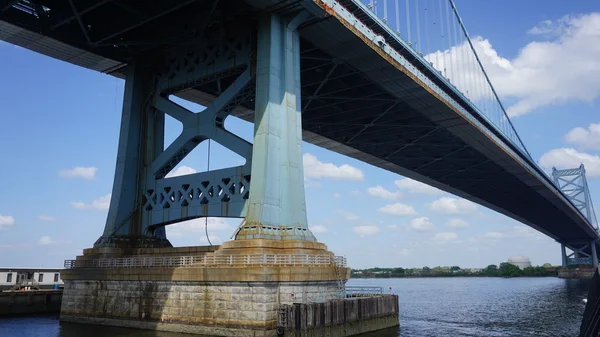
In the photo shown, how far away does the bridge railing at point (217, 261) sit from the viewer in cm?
2378

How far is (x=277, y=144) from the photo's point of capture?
2697 centimetres

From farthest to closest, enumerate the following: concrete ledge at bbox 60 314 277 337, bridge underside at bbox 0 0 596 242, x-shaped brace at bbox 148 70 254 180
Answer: bridge underside at bbox 0 0 596 242 < x-shaped brace at bbox 148 70 254 180 < concrete ledge at bbox 60 314 277 337

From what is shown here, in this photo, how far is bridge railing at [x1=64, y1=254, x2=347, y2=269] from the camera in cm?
2378

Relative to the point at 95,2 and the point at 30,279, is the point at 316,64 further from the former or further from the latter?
the point at 30,279

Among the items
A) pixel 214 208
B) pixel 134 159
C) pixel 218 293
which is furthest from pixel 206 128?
pixel 218 293

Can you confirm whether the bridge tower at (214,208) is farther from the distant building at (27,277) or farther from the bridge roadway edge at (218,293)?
the distant building at (27,277)

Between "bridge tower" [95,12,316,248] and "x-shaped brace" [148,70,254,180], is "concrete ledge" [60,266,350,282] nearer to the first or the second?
"bridge tower" [95,12,316,248]

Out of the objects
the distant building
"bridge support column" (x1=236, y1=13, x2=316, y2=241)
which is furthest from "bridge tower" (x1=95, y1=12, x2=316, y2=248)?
the distant building

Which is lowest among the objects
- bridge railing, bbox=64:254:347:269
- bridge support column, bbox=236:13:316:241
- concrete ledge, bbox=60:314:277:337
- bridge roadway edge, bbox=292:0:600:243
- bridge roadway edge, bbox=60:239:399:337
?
concrete ledge, bbox=60:314:277:337

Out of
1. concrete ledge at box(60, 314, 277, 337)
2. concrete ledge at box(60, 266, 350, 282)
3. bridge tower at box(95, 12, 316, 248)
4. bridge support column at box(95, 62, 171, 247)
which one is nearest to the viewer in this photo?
concrete ledge at box(60, 314, 277, 337)

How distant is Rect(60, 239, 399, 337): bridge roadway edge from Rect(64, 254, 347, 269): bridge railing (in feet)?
0.31

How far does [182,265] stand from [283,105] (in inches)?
398

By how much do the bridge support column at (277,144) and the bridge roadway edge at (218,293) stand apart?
124 cm

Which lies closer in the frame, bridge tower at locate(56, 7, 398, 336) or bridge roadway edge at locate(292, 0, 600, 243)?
bridge tower at locate(56, 7, 398, 336)
